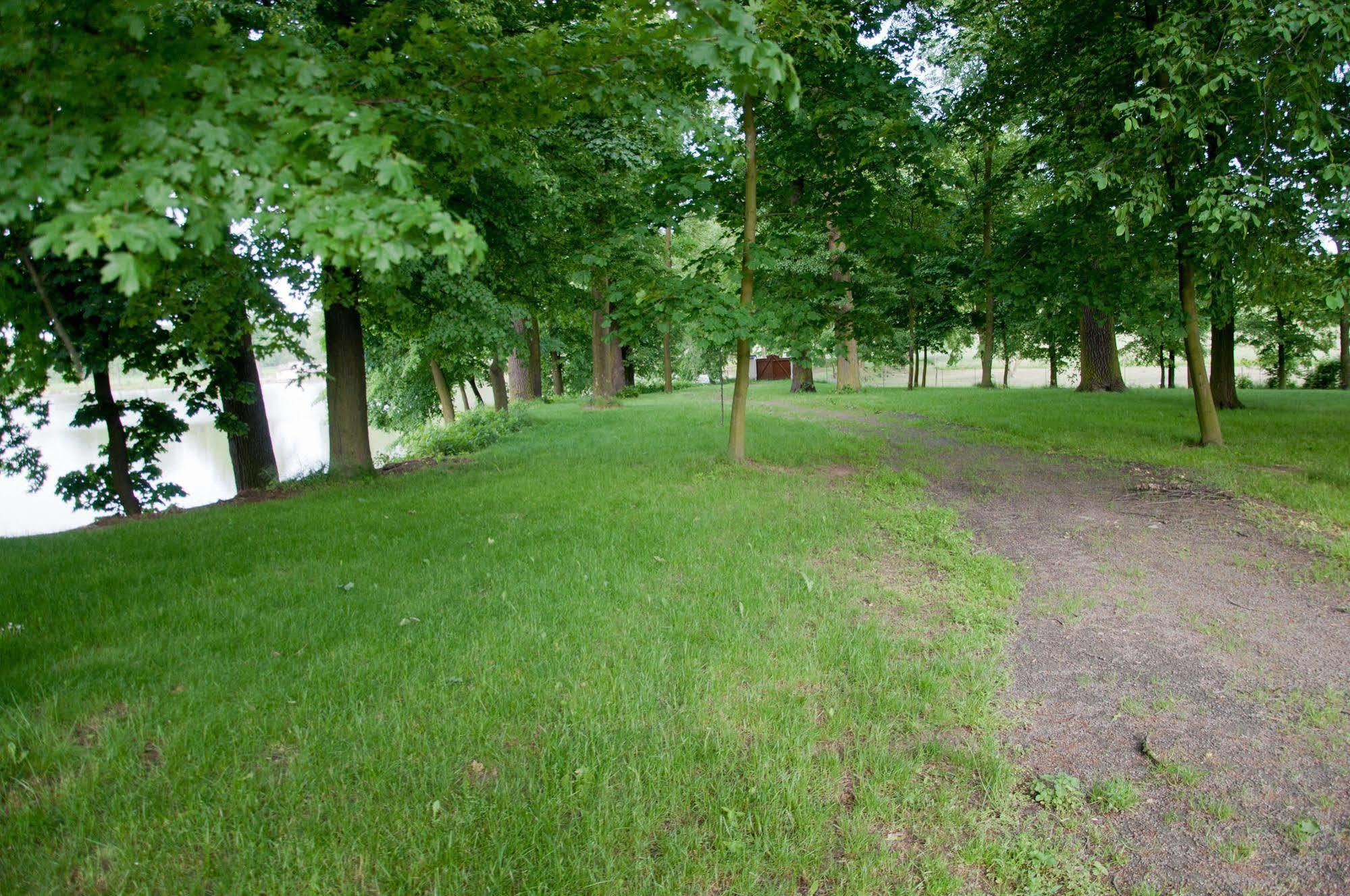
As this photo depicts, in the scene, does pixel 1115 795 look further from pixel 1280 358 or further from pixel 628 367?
pixel 1280 358

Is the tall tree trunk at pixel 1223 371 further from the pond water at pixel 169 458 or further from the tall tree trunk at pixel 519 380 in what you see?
the tall tree trunk at pixel 519 380

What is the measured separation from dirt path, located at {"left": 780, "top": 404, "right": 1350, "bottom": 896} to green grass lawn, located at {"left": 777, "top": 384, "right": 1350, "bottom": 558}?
80 centimetres

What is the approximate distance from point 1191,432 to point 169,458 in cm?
2206

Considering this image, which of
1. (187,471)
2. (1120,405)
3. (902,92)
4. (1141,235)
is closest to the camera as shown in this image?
(902,92)

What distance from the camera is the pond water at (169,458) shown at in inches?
468

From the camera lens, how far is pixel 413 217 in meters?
2.43

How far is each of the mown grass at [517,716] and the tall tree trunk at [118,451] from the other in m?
4.18

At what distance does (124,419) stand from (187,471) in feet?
40.8

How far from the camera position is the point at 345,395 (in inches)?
414

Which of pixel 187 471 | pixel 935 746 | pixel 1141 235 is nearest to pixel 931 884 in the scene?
pixel 935 746

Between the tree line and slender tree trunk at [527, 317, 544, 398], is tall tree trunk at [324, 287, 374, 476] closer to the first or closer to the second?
the tree line

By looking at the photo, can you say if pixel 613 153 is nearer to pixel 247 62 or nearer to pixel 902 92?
pixel 902 92

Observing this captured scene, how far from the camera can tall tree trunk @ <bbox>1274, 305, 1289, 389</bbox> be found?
29095mm

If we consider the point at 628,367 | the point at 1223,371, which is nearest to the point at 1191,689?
the point at 1223,371
